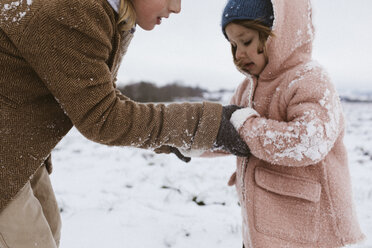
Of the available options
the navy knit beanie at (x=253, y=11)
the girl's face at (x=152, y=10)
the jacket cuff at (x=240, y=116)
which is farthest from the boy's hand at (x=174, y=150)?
the navy knit beanie at (x=253, y=11)

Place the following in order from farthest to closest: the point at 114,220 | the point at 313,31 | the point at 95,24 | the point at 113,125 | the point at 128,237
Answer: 1. the point at 114,220
2. the point at 128,237
3. the point at 313,31
4. the point at 113,125
5. the point at 95,24

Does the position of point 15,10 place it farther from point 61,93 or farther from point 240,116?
point 240,116

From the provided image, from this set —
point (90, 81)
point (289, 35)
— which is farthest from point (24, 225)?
point (289, 35)

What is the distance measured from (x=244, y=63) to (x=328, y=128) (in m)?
0.60

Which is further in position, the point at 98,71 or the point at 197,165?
the point at 197,165

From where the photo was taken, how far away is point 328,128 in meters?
1.26

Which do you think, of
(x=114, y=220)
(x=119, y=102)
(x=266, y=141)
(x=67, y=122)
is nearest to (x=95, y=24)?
(x=119, y=102)

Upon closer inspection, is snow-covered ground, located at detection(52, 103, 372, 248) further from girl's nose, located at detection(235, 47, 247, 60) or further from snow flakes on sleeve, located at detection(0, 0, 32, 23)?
snow flakes on sleeve, located at detection(0, 0, 32, 23)

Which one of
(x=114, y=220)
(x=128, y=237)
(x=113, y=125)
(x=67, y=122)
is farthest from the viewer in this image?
(x=114, y=220)

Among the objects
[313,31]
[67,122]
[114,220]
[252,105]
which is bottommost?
[114,220]

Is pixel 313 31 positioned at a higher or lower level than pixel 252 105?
higher

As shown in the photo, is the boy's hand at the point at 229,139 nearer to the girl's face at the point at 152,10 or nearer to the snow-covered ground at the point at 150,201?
the girl's face at the point at 152,10

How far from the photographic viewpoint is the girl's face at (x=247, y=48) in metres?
1.54

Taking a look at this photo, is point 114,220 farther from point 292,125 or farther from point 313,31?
point 313,31
